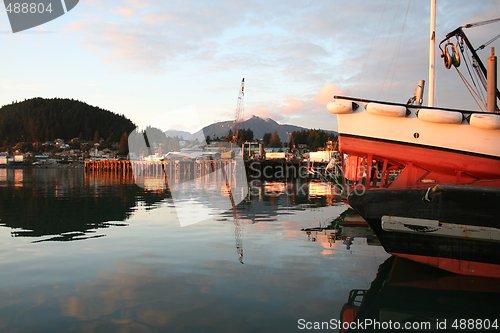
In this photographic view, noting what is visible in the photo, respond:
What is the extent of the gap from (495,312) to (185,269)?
8.32 metres

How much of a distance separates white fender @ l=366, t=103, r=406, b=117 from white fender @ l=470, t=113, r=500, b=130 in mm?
2020

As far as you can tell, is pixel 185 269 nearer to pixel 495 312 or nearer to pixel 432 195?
pixel 432 195

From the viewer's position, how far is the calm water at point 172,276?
374 inches

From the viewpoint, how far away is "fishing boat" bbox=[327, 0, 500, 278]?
459 inches

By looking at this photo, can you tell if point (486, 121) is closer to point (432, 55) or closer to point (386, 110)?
point (386, 110)

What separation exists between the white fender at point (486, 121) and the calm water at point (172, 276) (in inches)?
207

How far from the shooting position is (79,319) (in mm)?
9406

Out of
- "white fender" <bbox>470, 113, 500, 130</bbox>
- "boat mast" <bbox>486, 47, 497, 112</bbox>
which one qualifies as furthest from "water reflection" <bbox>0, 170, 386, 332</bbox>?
"boat mast" <bbox>486, 47, 497, 112</bbox>

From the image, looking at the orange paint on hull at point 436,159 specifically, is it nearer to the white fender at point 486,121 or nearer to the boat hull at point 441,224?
the white fender at point 486,121

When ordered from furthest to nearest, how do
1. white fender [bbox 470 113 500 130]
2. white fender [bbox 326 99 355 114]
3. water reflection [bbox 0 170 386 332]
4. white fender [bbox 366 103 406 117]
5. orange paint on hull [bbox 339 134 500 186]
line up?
white fender [bbox 326 99 355 114] < white fender [bbox 366 103 406 117] < orange paint on hull [bbox 339 134 500 186] < white fender [bbox 470 113 500 130] < water reflection [bbox 0 170 386 332]

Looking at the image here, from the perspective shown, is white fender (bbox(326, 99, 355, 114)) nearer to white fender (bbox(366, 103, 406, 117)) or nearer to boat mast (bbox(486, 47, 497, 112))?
white fender (bbox(366, 103, 406, 117))

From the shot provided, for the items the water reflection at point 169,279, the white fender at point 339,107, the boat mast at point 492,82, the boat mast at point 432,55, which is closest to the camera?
the water reflection at point 169,279

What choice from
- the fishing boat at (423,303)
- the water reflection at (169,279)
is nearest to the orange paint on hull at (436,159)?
the fishing boat at (423,303)

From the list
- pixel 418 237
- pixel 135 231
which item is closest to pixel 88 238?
pixel 135 231
